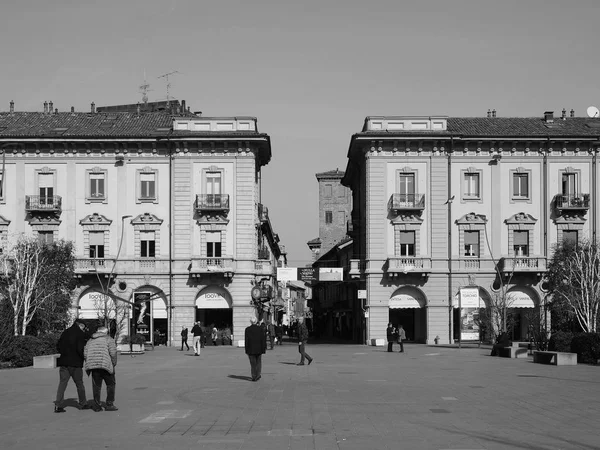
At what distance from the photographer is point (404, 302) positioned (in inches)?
2309

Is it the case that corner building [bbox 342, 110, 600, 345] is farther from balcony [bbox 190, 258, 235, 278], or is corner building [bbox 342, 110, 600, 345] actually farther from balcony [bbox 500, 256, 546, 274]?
balcony [bbox 190, 258, 235, 278]

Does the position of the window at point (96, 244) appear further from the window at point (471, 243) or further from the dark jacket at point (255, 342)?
the dark jacket at point (255, 342)

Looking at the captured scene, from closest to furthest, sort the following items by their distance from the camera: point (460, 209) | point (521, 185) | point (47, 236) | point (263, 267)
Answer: point (47, 236) → point (460, 209) → point (521, 185) → point (263, 267)

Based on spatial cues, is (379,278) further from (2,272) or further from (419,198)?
(2,272)

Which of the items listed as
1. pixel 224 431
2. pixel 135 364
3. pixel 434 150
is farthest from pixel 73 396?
pixel 434 150

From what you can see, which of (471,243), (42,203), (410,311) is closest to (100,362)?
(42,203)

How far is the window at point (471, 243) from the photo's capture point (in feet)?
192

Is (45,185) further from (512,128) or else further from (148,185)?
(512,128)

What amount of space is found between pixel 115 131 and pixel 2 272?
1222cm

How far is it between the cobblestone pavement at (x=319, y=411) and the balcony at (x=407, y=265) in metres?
26.2

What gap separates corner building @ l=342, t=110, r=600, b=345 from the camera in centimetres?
5809

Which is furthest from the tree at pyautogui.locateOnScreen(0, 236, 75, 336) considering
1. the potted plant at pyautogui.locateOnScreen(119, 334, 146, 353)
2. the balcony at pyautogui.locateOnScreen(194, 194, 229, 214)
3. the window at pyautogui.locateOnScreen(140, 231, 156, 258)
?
the balcony at pyautogui.locateOnScreen(194, 194, 229, 214)

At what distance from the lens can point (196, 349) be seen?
43688 mm

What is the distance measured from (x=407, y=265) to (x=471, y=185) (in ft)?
22.7
